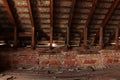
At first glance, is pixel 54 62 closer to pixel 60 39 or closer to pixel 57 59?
pixel 57 59

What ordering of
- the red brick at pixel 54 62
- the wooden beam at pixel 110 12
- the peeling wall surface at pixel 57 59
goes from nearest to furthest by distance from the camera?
the wooden beam at pixel 110 12 < the peeling wall surface at pixel 57 59 < the red brick at pixel 54 62

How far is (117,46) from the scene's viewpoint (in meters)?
5.58

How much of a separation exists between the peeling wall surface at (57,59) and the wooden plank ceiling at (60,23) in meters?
0.25

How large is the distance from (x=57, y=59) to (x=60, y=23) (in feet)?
4.06

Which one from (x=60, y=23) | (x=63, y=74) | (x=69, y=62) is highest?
(x=60, y=23)

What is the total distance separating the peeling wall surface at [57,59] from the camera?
5.34 m

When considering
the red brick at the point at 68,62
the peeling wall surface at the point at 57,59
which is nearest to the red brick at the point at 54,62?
the peeling wall surface at the point at 57,59

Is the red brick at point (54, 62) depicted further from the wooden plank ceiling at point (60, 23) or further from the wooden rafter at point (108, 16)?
the wooden rafter at point (108, 16)

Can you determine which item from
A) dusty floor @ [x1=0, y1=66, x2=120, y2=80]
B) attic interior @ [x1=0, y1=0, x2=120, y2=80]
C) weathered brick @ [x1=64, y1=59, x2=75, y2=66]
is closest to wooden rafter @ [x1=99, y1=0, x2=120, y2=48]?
attic interior @ [x1=0, y1=0, x2=120, y2=80]

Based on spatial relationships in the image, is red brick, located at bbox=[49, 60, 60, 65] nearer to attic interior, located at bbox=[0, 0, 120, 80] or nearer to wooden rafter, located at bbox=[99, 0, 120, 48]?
attic interior, located at bbox=[0, 0, 120, 80]

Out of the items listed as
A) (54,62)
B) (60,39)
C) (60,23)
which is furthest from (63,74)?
(60,23)

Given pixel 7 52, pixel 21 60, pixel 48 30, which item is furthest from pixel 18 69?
pixel 48 30

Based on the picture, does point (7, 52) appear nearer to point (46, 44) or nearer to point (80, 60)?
point (46, 44)

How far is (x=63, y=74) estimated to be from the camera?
4.82 meters
